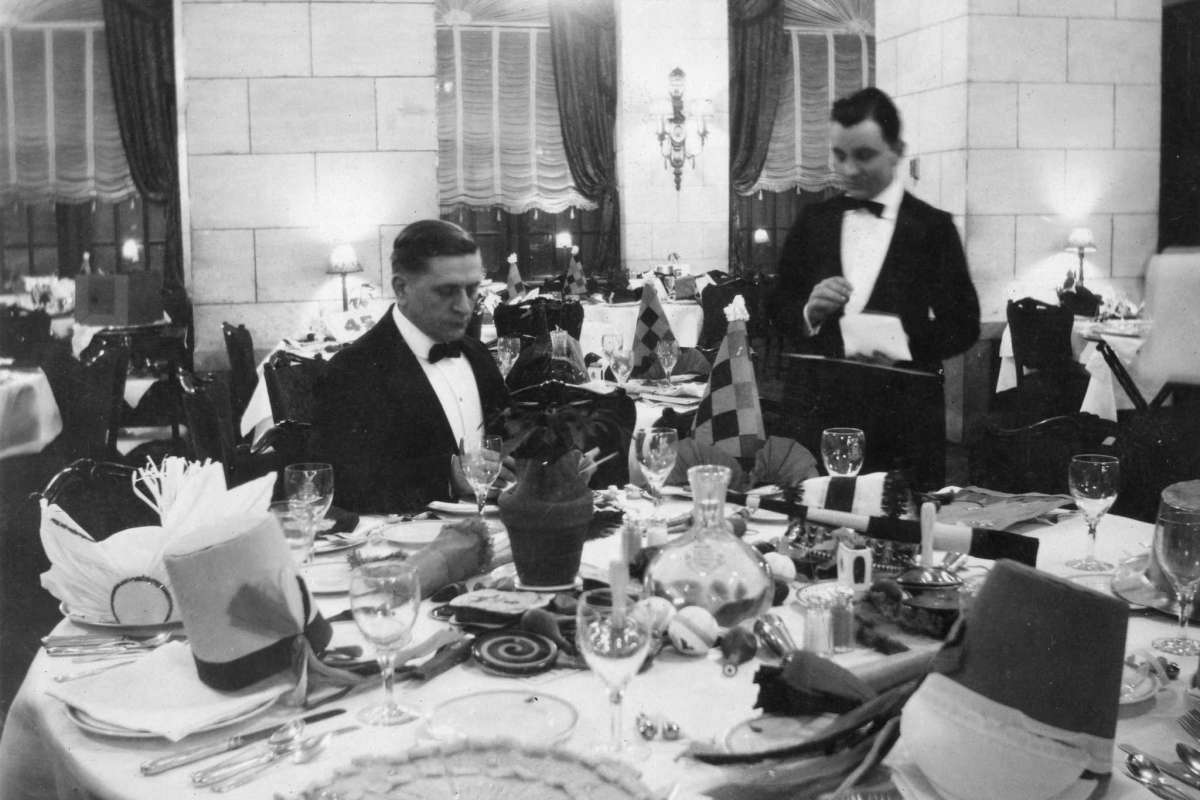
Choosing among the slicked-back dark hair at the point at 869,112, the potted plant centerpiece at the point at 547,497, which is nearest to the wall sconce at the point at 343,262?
the slicked-back dark hair at the point at 869,112

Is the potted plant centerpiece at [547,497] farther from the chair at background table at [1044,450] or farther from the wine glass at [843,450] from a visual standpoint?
the chair at background table at [1044,450]

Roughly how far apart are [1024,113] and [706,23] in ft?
17.4

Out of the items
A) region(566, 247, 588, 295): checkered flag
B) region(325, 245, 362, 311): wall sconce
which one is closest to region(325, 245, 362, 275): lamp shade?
region(325, 245, 362, 311): wall sconce

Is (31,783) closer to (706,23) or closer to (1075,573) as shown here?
(1075,573)

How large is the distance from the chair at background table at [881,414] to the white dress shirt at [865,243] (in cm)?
30

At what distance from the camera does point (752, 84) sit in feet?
43.3

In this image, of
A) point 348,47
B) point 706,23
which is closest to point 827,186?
point 706,23

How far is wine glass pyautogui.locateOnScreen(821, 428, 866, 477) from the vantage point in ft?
7.47

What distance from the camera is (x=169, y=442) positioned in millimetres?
6426

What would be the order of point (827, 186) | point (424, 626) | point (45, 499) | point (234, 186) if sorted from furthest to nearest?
point (827, 186) < point (234, 186) < point (45, 499) < point (424, 626)

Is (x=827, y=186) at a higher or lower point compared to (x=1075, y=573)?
higher

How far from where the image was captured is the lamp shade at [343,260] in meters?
6.73

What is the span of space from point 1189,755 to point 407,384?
2.01 metres

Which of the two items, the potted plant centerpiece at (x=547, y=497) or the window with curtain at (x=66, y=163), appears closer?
the potted plant centerpiece at (x=547, y=497)
